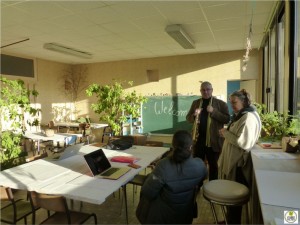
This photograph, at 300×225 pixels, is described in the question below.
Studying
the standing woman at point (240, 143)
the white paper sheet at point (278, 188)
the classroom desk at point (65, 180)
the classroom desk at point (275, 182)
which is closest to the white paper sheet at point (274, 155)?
the classroom desk at point (275, 182)

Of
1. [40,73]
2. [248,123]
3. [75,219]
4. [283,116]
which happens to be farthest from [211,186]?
[40,73]

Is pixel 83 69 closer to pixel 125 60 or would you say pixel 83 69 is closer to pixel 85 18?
pixel 125 60

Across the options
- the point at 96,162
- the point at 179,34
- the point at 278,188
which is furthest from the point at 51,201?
the point at 179,34

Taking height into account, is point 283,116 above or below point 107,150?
above

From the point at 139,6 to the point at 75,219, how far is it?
109 inches

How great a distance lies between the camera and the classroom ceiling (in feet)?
10.6

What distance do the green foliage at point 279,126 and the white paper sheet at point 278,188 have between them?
1.12 m

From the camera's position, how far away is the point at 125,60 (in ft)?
24.4

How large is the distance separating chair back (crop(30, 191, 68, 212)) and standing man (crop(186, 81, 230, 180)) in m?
1.88

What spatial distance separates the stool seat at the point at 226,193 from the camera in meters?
1.68

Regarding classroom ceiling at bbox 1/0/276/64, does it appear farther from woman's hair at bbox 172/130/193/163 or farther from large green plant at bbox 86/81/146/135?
woman's hair at bbox 172/130/193/163

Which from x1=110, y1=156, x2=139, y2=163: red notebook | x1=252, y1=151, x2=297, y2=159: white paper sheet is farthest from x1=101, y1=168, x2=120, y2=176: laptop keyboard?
x1=252, y1=151, x2=297, y2=159: white paper sheet

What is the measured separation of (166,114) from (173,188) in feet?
15.3

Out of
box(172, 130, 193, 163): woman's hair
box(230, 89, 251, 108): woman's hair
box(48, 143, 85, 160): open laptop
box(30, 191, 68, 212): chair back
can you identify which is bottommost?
box(30, 191, 68, 212): chair back
